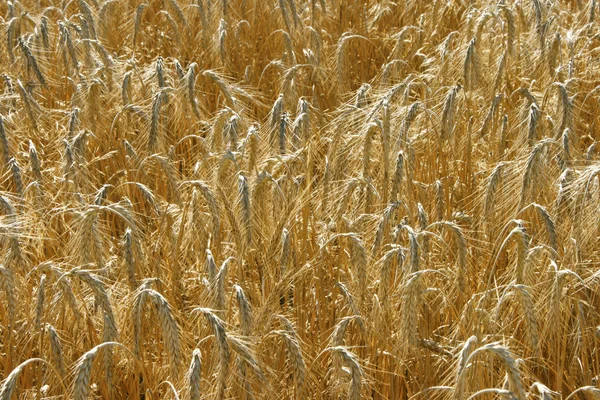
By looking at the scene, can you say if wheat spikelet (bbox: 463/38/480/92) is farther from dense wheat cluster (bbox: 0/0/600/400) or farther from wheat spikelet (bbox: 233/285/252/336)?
wheat spikelet (bbox: 233/285/252/336)

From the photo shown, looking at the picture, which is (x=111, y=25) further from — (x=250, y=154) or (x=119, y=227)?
(x=250, y=154)

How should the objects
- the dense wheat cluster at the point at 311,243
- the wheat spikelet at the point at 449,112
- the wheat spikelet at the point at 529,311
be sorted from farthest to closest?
the wheat spikelet at the point at 449,112 → the dense wheat cluster at the point at 311,243 → the wheat spikelet at the point at 529,311

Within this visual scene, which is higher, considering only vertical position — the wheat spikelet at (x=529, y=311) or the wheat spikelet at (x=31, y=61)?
the wheat spikelet at (x=31, y=61)

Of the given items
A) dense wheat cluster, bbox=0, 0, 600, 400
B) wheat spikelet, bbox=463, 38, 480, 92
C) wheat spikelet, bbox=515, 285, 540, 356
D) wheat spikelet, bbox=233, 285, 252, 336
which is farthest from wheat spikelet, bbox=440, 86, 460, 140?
wheat spikelet, bbox=233, 285, 252, 336

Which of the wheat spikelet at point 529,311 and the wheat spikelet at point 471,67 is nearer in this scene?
the wheat spikelet at point 529,311

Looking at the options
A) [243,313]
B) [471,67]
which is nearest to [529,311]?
[243,313]

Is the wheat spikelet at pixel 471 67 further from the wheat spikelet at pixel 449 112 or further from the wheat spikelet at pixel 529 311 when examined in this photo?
the wheat spikelet at pixel 529 311

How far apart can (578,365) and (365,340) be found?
18.5 inches

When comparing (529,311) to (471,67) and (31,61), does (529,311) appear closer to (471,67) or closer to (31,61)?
(471,67)

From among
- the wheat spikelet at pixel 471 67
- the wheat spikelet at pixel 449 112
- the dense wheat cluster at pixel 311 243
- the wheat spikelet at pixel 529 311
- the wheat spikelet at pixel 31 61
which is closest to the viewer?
the wheat spikelet at pixel 529 311

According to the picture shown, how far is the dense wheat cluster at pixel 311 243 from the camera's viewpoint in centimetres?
167

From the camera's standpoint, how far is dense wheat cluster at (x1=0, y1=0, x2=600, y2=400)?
167 centimetres

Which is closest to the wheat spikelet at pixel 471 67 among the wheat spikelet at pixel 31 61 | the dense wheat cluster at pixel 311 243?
the dense wheat cluster at pixel 311 243

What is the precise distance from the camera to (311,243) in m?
2.19
